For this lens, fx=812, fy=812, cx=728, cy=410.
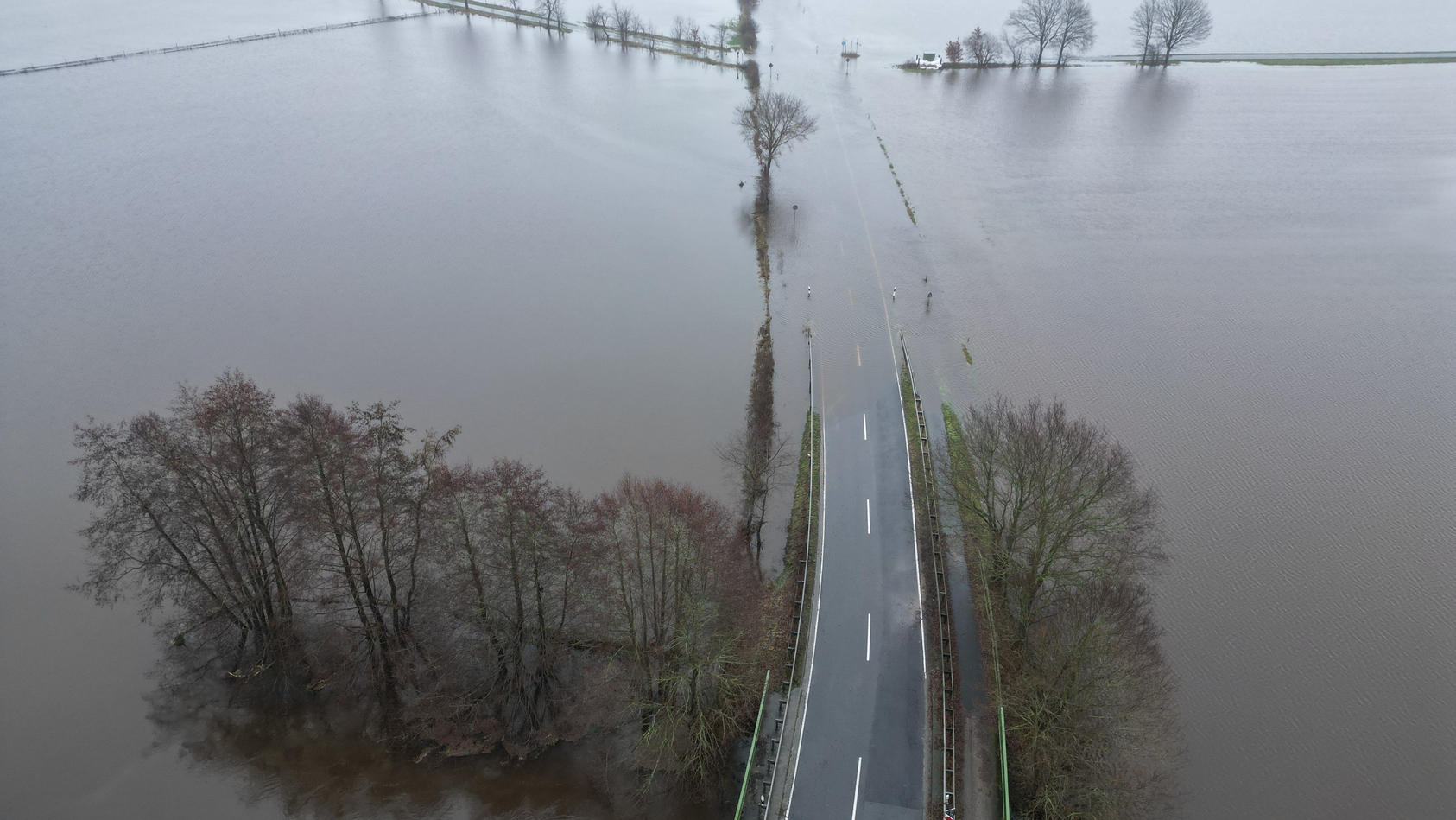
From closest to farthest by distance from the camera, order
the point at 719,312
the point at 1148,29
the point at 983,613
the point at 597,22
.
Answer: the point at 983,613, the point at 719,312, the point at 1148,29, the point at 597,22

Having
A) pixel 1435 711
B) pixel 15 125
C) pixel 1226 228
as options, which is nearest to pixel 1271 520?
pixel 1435 711

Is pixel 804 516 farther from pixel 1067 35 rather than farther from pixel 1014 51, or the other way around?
pixel 1067 35

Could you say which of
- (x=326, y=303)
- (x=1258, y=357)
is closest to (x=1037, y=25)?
(x=1258, y=357)

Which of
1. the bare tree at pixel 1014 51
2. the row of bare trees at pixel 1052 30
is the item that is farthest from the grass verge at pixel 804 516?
the row of bare trees at pixel 1052 30

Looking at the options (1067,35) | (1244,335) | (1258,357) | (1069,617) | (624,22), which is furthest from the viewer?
(624,22)

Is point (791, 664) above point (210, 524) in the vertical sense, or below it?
below
